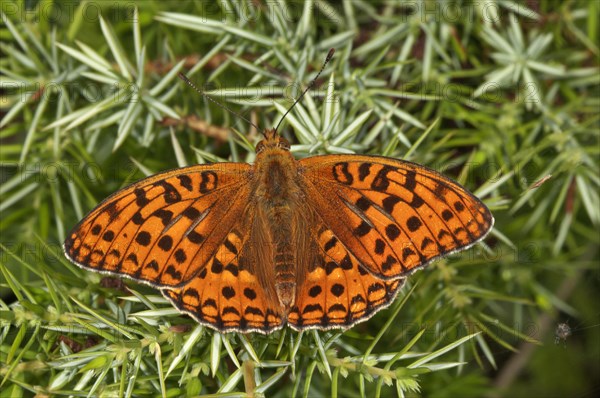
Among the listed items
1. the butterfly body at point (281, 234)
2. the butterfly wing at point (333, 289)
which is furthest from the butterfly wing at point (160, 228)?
the butterfly wing at point (333, 289)

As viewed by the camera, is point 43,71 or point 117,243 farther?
point 43,71

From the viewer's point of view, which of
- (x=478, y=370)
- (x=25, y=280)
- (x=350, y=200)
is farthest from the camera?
(x=478, y=370)

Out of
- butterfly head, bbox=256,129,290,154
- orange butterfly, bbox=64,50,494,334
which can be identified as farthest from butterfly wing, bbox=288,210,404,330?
butterfly head, bbox=256,129,290,154

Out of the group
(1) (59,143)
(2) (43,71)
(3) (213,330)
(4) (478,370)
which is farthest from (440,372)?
(2) (43,71)

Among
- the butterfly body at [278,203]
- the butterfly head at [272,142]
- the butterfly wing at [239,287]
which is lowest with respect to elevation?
the butterfly wing at [239,287]

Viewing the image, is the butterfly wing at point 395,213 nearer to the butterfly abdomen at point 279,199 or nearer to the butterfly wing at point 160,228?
the butterfly abdomen at point 279,199

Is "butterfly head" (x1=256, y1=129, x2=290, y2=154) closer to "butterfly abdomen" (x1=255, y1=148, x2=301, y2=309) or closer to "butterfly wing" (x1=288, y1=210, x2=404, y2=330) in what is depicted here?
"butterfly abdomen" (x1=255, y1=148, x2=301, y2=309)

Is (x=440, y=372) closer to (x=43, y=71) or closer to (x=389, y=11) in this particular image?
(x=389, y=11)
